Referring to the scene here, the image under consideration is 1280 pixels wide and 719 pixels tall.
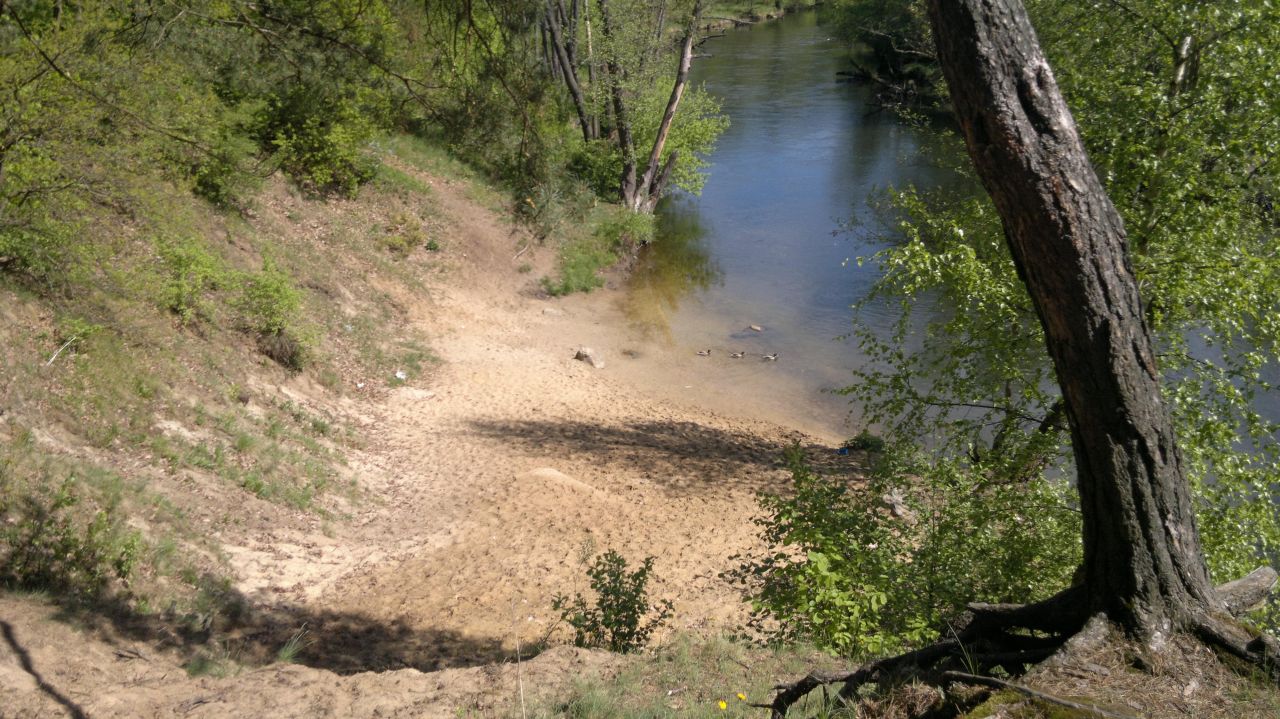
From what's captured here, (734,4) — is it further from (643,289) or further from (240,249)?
(240,249)

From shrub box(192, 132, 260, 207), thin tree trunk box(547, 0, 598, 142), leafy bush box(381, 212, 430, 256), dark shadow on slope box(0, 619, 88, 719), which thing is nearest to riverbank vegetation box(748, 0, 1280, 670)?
dark shadow on slope box(0, 619, 88, 719)

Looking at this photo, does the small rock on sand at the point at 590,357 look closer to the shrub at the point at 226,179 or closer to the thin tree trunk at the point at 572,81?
the shrub at the point at 226,179

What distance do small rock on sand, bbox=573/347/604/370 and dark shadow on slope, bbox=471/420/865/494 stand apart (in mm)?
3156

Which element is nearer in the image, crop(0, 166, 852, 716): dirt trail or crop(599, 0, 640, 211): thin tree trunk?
crop(0, 166, 852, 716): dirt trail

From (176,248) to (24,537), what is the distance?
670 centimetres

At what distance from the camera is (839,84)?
133ft

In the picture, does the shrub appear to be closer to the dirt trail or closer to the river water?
the dirt trail

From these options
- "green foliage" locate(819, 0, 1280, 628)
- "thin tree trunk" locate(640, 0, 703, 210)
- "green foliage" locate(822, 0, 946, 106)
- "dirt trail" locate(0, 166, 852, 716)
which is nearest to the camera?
"dirt trail" locate(0, 166, 852, 716)

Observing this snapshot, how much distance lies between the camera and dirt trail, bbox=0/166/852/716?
4.82 m

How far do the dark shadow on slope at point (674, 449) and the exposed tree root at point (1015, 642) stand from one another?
8101 millimetres

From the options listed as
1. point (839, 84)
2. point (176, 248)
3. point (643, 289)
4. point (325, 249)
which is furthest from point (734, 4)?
point (176, 248)

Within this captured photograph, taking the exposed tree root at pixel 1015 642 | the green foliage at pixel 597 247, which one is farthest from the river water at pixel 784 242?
the exposed tree root at pixel 1015 642

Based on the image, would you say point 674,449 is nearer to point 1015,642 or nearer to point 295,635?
point 295,635

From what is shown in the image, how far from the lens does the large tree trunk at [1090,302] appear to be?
3537mm
